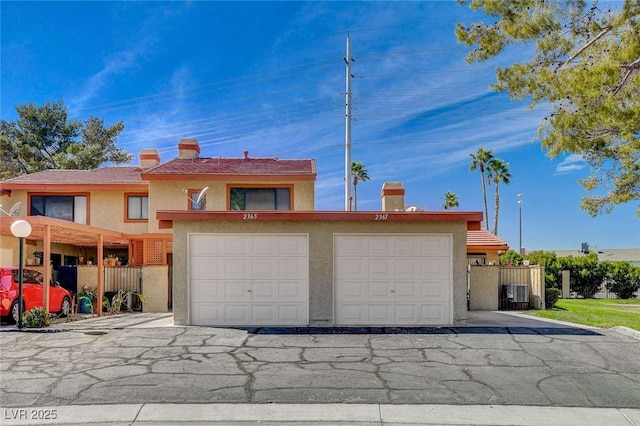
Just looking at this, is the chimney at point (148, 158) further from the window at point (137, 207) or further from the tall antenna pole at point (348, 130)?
the tall antenna pole at point (348, 130)

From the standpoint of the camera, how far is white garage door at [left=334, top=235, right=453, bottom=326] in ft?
42.7

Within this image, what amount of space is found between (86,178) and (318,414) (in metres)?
20.6

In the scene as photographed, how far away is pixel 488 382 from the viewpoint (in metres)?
7.84

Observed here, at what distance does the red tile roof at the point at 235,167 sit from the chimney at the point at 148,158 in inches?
64.1

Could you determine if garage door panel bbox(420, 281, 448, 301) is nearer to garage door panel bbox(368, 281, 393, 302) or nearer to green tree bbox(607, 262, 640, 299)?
garage door panel bbox(368, 281, 393, 302)

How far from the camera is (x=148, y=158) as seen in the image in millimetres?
24672

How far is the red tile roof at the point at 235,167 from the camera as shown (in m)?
21.2

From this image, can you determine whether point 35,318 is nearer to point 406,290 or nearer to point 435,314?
point 406,290

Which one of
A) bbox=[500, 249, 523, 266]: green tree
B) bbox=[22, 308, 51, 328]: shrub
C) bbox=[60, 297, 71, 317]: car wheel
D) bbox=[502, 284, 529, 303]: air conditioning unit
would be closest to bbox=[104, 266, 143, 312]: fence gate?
bbox=[60, 297, 71, 317]: car wheel

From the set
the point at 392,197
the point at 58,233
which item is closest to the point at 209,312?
the point at 58,233

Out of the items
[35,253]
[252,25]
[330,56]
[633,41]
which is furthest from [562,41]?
[35,253]

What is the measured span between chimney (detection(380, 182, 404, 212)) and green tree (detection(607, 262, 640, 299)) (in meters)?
21.1

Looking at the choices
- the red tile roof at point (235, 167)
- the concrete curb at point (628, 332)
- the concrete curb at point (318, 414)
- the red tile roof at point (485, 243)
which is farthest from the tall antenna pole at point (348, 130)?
the concrete curb at point (318, 414)

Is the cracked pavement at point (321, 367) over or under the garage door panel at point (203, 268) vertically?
under
